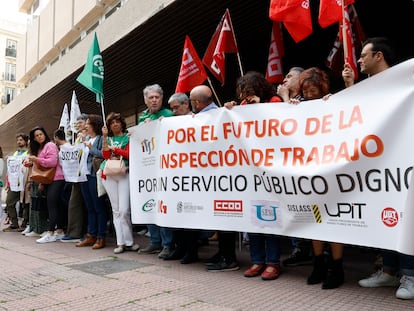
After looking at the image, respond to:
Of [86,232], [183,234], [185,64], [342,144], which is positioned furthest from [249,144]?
[86,232]

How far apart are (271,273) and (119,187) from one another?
2457mm

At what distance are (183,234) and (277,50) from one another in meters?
3.57

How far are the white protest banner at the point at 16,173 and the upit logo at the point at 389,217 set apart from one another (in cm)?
730

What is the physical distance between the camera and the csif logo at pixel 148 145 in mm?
4833

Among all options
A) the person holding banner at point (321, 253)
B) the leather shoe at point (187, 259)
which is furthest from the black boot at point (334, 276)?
the leather shoe at point (187, 259)

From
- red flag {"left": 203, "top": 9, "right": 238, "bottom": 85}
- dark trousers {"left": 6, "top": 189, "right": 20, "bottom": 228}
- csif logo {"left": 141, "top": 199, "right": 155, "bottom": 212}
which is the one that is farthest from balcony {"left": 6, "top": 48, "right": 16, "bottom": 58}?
csif logo {"left": 141, "top": 199, "right": 155, "bottom": 212}

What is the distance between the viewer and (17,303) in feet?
10.7

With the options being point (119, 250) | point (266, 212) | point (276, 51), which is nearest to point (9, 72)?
point (276, 51)

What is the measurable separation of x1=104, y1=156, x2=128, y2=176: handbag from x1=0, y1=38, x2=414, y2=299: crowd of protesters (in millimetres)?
49

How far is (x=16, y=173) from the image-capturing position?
8414mm

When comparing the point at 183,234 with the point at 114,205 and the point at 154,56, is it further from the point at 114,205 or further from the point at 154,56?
the point at 154,56

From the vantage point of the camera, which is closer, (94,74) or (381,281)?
(381,281)

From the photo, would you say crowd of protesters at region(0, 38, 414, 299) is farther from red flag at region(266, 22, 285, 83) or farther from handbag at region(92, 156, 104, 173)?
red flag at region(266, 22, 285, 83)

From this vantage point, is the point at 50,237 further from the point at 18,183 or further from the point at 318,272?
the point at 318,272
